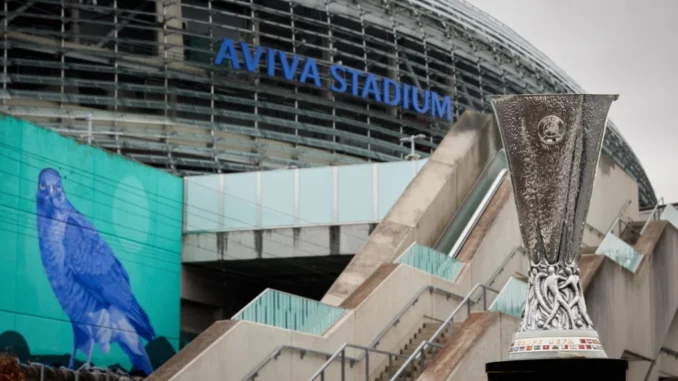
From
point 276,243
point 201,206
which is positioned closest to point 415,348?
point 276,243

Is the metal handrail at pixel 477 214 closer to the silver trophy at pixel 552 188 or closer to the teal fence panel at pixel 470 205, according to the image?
the teal fence panel at pixel 470 205

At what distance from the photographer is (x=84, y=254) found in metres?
25.0

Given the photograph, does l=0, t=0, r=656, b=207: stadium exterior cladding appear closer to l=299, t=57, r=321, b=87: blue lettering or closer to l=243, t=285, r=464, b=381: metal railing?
l=299, t=57, r=321, b=87: blue lettering

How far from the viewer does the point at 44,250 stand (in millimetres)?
23844

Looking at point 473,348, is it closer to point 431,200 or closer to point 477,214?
point 431,200

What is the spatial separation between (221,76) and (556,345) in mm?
27942

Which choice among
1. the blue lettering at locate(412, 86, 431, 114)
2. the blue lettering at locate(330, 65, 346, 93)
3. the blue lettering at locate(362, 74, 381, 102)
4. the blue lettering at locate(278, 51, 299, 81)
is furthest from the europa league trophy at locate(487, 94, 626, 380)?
the blue lettering at locate(412, 86, 431, 114)

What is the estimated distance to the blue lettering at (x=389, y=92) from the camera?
4262 cm

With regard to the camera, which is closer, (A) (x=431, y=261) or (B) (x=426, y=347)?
(B) (x=426, y=347)

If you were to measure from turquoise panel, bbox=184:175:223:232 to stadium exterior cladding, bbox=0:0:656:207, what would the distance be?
6371 millimetres

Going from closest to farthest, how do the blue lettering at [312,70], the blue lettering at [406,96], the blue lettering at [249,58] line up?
the blue lettering at [249,58] < the blue lettering at [312,70] < the blue lettering at [406,96]

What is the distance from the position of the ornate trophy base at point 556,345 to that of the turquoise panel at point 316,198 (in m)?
15.9

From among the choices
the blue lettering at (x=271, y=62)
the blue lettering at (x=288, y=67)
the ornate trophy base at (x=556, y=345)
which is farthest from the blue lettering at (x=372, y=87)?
the ornate trophy base at (x=556, y=345)

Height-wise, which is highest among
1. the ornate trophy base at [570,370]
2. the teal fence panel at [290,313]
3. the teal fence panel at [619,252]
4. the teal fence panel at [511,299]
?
the teal fence panel at [619,252]
